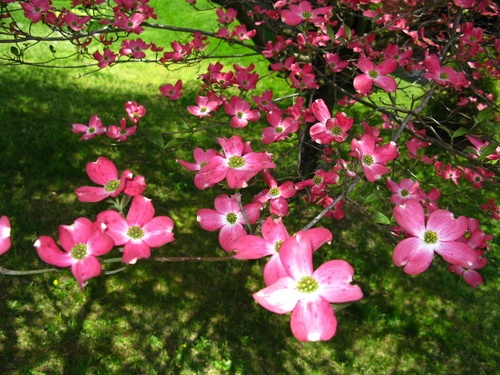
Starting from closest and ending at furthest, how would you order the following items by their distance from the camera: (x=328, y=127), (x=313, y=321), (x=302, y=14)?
(x=313, y=321), (x=328, y=127), (x=302, y=14)

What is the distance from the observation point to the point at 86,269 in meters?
0.89

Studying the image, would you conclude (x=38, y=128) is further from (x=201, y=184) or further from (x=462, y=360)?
(x=462, y=360)

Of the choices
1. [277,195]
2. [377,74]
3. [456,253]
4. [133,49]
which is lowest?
[133,49]

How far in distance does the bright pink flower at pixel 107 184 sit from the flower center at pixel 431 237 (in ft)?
2.47

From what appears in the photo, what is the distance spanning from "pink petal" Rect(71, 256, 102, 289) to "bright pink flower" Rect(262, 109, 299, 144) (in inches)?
41.3

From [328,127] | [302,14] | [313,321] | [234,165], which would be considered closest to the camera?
[313,321]

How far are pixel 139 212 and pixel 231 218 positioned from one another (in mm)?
329

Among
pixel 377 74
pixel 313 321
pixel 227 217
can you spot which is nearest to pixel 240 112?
pixel 377 74

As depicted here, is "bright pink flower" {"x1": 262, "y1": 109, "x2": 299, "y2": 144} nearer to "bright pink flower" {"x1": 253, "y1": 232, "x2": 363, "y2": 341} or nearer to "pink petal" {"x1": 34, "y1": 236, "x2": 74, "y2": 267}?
"bright pink flower" {"x1": 253, "y1": 232, "x2": 363, "y2": 341}

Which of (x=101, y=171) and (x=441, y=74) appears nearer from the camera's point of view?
(x=101, y=171)

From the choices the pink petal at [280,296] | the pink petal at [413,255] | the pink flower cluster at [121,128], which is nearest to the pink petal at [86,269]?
the pink petal at [280,296]

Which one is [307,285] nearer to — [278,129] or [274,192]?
[274,192]

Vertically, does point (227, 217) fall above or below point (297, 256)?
below

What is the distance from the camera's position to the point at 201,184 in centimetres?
123
